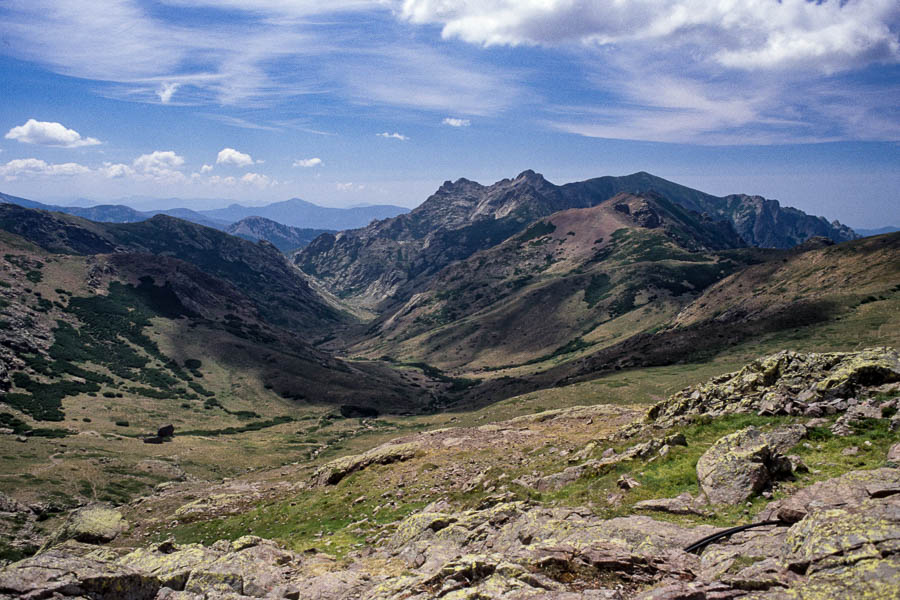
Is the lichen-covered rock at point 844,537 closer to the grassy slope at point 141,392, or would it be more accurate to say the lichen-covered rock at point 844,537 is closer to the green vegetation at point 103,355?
the grassy slope at point 141,392

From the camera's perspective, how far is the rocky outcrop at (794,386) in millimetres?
20359

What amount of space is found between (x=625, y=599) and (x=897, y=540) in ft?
19.5

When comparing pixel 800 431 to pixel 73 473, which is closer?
pixel 800 431

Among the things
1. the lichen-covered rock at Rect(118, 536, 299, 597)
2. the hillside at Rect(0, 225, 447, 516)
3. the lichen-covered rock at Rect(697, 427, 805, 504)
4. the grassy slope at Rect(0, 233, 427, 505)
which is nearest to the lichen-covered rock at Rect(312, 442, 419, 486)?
the lichen-covered rock at Rect(118, 536, 299, 597)

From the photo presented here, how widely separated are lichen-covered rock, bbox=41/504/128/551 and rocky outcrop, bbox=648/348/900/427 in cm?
3991

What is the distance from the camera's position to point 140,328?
161500 millimetres

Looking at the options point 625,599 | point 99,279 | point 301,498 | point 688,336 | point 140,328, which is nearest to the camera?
point 625,599

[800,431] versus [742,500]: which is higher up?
[800,431]

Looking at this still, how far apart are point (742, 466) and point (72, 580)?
22.3 m

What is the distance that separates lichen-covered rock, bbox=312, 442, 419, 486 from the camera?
40531mm

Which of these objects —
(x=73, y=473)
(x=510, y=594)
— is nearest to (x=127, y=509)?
(x=73, y=473)

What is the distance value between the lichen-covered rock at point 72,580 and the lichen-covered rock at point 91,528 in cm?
2132

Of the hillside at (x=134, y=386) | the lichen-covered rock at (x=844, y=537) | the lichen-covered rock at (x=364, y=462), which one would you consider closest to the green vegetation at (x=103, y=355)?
the hillside at (x=134, y=386)

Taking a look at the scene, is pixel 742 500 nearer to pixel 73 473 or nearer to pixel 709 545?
pixel 709 545
